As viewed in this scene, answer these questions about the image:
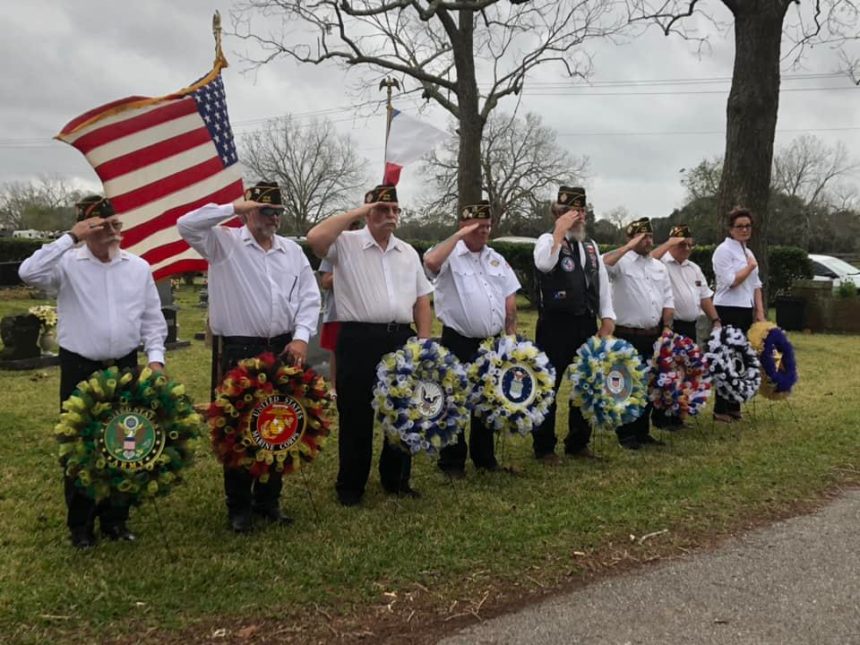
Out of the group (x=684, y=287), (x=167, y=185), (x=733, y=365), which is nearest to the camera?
(x=167, y=185)

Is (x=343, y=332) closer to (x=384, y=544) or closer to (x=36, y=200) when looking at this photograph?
(x=384, y=544)

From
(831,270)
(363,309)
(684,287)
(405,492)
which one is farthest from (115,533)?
(831,270)

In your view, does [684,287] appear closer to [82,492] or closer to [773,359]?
[773,359]

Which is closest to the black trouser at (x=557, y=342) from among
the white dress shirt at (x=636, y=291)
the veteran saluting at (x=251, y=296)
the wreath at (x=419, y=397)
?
the white dress shirt at (x=636, y=291)

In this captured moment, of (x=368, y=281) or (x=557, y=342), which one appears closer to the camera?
(x=368, y=281)

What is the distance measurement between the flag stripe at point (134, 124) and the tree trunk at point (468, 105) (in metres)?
13.5

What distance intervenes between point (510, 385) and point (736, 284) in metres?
3.71

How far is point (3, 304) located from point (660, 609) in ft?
65.5

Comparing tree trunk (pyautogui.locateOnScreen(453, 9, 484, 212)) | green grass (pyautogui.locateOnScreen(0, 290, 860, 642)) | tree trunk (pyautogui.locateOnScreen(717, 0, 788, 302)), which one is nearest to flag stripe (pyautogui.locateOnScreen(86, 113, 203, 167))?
green grass (pyautogui.locateOnScreen(0, 290, 860, 642))

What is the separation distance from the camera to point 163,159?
6484 mm

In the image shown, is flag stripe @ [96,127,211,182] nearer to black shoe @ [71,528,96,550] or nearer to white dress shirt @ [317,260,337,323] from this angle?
white dress shirt @ [317,260,337,323]

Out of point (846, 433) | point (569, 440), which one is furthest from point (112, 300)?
point (846, 433)

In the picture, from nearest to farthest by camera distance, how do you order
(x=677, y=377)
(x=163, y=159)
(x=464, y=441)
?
(x=464, y=441)
(x=163, y=159)
(x=677, y=377)

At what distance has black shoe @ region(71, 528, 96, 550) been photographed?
4203 millimetres
